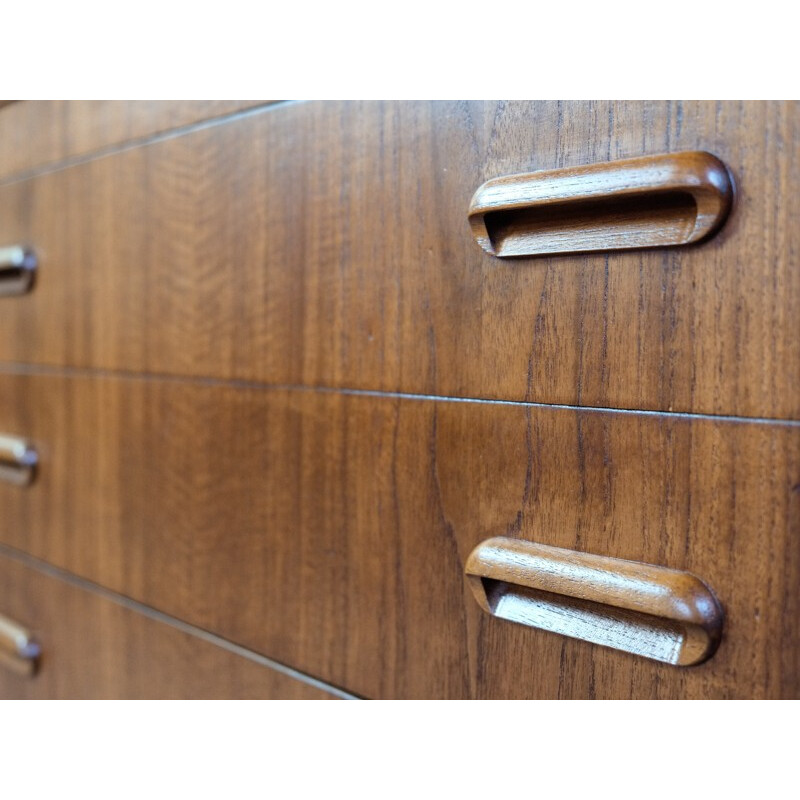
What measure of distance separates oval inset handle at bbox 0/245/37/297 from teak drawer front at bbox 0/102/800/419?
0.02m

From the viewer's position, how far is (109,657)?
1.92ft

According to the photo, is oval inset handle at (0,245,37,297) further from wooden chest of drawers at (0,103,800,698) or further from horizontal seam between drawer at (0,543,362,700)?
horizontal seam between drawer at (0,543,362,700)

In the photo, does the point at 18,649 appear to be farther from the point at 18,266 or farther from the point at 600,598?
the point at 600,598

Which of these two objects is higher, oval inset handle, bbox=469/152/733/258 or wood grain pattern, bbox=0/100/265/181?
wood grain pattern, bbox=0/100/265/181

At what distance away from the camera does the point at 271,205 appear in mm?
456

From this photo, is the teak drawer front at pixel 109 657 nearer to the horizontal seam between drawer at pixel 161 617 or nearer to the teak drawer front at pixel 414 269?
the horizontal seam between drawer at pixel 161 617

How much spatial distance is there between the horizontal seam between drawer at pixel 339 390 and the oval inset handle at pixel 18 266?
0.06m

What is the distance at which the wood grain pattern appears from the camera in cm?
50

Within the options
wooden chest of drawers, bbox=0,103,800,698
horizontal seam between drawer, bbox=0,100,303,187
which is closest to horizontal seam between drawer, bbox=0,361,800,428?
wooden chest of drawers, bbox=0,103,800,698

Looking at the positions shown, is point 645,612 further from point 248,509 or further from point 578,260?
point 248,509

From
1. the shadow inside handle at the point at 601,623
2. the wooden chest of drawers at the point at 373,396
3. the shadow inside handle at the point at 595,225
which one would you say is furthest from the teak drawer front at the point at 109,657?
the shadow inside handle at the point at 595,225

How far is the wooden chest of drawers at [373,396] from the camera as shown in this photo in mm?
299

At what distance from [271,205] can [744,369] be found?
28cm
